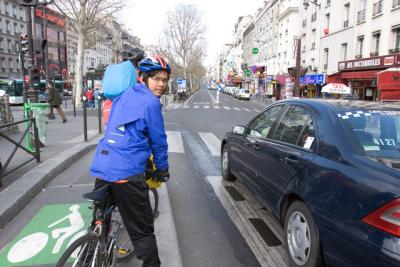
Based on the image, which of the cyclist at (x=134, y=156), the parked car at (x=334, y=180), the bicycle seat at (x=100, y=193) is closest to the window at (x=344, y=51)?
the parked car at (x=334, y=180)

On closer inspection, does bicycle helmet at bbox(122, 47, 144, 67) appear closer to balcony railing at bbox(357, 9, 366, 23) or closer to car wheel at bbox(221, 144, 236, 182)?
car wheel at bbox(221, 144, 236, 182)

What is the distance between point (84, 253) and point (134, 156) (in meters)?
0.67

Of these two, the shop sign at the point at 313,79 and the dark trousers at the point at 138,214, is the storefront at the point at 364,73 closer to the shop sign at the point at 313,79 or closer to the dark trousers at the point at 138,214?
the shop sign at the point at 313,79

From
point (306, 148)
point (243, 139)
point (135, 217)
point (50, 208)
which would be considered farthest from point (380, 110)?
point (50, 208)

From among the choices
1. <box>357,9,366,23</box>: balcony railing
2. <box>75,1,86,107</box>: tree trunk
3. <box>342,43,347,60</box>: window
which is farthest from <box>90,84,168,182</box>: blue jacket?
<box>342,43,347,60</box>: window

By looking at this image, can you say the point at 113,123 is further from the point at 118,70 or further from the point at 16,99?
the point at 16,99

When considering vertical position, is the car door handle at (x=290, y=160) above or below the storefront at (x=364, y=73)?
below

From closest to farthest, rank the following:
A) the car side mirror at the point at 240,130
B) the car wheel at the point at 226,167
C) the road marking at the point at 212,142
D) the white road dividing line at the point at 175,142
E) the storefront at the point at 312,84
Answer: the car side mirror at the point at 240,130 → the car wheel at the point at 226,167 → the road marking at the point at 212,142 → the white road dividing line at the point at 175,142 → the storefront at the point at 312,84

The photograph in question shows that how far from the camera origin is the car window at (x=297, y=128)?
3.10 m

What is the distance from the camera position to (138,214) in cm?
230

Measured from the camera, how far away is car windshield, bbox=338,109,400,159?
262 centimetres

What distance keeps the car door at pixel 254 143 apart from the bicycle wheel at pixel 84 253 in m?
2.12

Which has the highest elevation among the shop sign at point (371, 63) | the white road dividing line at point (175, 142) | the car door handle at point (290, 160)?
the shop sign at point (371, 63)

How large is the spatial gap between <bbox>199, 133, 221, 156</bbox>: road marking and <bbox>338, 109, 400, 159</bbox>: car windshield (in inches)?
211
